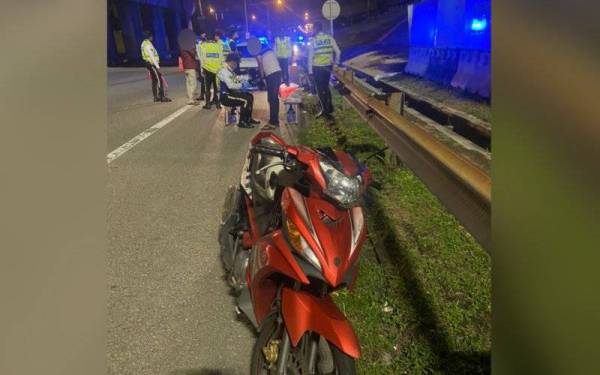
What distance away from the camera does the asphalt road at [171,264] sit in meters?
3.03

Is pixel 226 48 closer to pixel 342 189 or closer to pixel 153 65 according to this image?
pixel 153 65

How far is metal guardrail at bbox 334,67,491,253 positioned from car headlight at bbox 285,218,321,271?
73 cm

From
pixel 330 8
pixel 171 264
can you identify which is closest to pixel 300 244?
pixel 171 264

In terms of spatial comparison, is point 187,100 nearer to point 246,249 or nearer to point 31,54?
point 246,249

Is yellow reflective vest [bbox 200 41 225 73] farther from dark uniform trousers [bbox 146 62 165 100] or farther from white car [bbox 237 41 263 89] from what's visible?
white car [bbox 237 41 263 89]

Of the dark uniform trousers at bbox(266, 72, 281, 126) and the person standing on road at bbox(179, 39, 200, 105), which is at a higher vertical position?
the person standing on road at bbox(179, 39, 200, 105)

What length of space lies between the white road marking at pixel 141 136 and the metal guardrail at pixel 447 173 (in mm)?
4376

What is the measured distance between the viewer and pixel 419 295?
3557 millimetres

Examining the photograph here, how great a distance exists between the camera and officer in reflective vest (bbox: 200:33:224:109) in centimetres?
→ 1323

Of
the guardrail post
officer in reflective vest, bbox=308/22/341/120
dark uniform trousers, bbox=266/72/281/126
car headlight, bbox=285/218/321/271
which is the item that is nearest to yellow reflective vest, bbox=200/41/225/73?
officer in reflective vest, bbox=308/22/341/120

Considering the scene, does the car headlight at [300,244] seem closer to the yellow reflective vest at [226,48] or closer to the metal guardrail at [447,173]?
the metal guardrail at [447,173]

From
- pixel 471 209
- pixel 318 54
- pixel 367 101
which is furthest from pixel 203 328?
pixel 318 54

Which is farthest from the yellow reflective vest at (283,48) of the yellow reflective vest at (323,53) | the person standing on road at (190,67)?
the yellow reflective vest at (323,53)

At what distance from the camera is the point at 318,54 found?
41.0 feet
